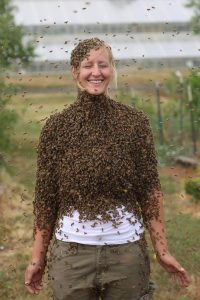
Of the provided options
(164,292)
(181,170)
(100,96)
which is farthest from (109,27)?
(100,96)

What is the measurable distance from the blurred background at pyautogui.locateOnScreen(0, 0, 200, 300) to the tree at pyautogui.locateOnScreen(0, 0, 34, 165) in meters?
0.02

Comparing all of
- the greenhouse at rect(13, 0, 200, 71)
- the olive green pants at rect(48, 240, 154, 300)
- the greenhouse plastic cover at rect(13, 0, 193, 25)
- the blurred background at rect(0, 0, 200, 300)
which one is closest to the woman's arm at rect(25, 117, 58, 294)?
the olive green pants at rect(48, 240, 154, 300)

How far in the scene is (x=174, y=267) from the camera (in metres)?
2.40

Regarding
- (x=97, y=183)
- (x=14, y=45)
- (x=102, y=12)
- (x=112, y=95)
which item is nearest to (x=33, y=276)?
(x=97, y=183)

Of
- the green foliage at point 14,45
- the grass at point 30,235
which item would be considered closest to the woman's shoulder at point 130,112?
the grass at point 30,235

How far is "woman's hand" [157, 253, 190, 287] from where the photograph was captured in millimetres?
2377

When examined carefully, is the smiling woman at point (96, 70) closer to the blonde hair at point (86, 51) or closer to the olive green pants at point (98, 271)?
the blonde hair at point (86, 51)

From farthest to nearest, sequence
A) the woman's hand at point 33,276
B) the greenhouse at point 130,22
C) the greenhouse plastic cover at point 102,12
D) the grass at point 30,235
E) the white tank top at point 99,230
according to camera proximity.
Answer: the greenhouse plastic cover at point 102,12 → the greenhouse at point 130,22 → the grass at point 30,235 → the woman's hand at point 33,276 → the white tank top at point 99,230

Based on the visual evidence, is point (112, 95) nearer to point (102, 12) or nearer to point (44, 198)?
point (44, 198)

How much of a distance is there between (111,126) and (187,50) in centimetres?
1963

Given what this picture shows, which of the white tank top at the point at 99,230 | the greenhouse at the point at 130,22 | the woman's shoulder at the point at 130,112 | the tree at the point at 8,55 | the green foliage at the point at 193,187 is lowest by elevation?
the greenhouse at the point at 130,22

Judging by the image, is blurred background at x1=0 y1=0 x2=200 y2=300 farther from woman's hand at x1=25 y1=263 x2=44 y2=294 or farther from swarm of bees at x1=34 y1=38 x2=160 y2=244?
woman's hand at x1=25 y1=263 x2=44 y2=294

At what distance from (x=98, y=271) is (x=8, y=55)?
8.86 meters

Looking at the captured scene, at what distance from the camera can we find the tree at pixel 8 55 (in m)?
8.01
